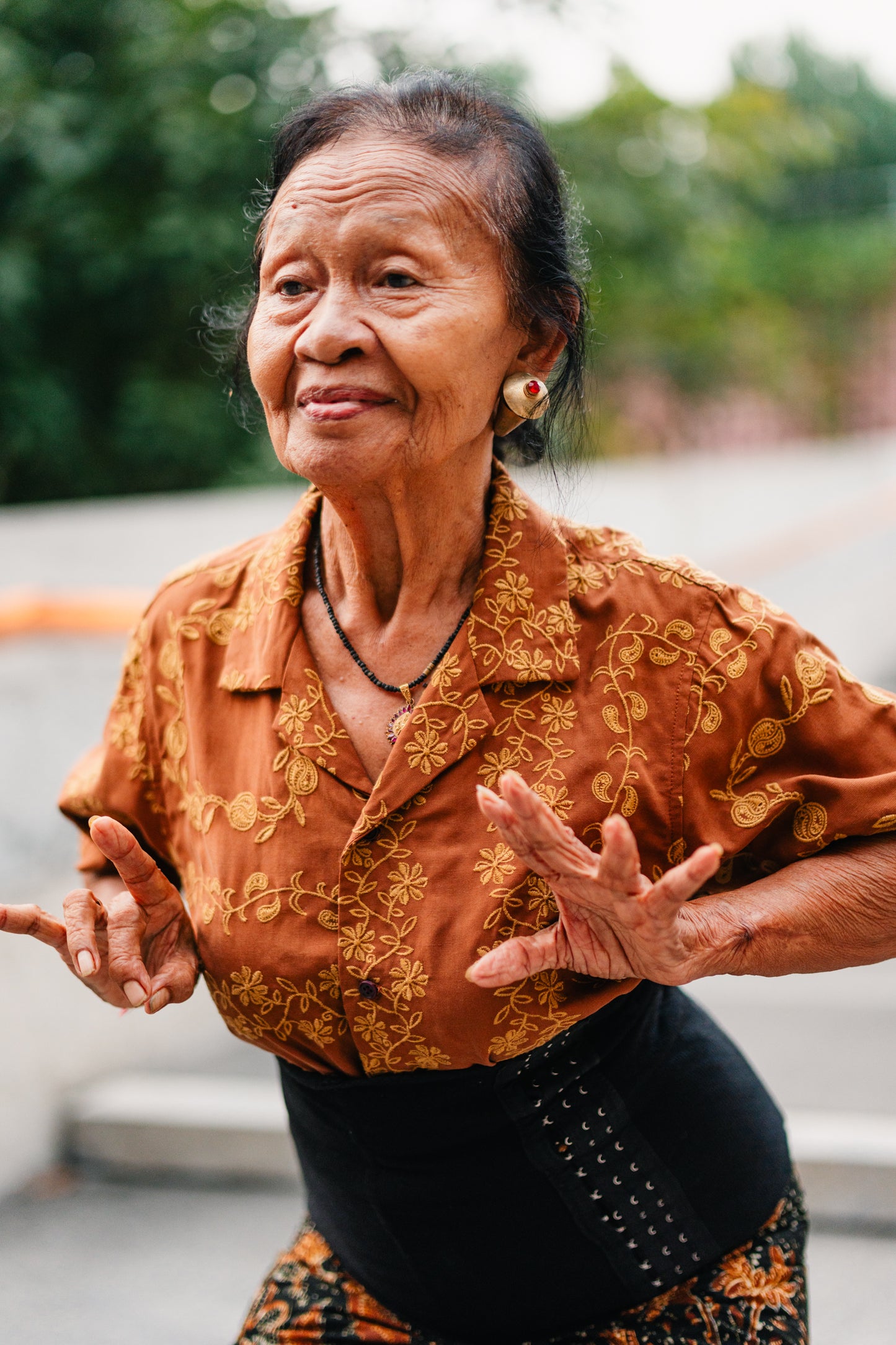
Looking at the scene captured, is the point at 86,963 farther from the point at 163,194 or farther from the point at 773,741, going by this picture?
the point at 163,194

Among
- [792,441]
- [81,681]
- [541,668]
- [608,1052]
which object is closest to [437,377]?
[541,668]

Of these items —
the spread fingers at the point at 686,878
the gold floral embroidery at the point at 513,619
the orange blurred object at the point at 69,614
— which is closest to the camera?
the spread fingers at the point at 686,878

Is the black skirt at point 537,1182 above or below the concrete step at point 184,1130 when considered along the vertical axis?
above

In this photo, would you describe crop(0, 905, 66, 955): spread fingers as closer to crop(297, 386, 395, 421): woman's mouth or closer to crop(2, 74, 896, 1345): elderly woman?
crop(2, 74, 896, 1345): elderly woman

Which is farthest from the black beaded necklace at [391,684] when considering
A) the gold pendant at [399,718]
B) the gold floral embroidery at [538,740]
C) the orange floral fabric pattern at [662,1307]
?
the orange floral fabric pattern at [662,1307]

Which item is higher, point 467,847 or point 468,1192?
point 467,847

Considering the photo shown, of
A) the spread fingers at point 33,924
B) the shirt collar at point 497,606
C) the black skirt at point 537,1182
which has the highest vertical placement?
the shirt collar at point 497,606

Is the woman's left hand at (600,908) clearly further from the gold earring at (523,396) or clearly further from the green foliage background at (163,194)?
the green foliage background at (163,194)

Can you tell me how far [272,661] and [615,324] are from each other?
12086 mm

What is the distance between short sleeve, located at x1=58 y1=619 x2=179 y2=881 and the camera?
5.19ft

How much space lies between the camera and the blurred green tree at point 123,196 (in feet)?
26.1

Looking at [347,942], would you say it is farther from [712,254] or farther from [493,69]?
[712,254]

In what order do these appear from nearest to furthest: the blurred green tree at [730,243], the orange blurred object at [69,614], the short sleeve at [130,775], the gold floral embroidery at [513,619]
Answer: the gold floral embroidery at [513,619]
the short sleeve at [130,775]
the orange blurred object at [69,614]
the blurred green tree at [730,243]

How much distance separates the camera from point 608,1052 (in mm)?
1473
